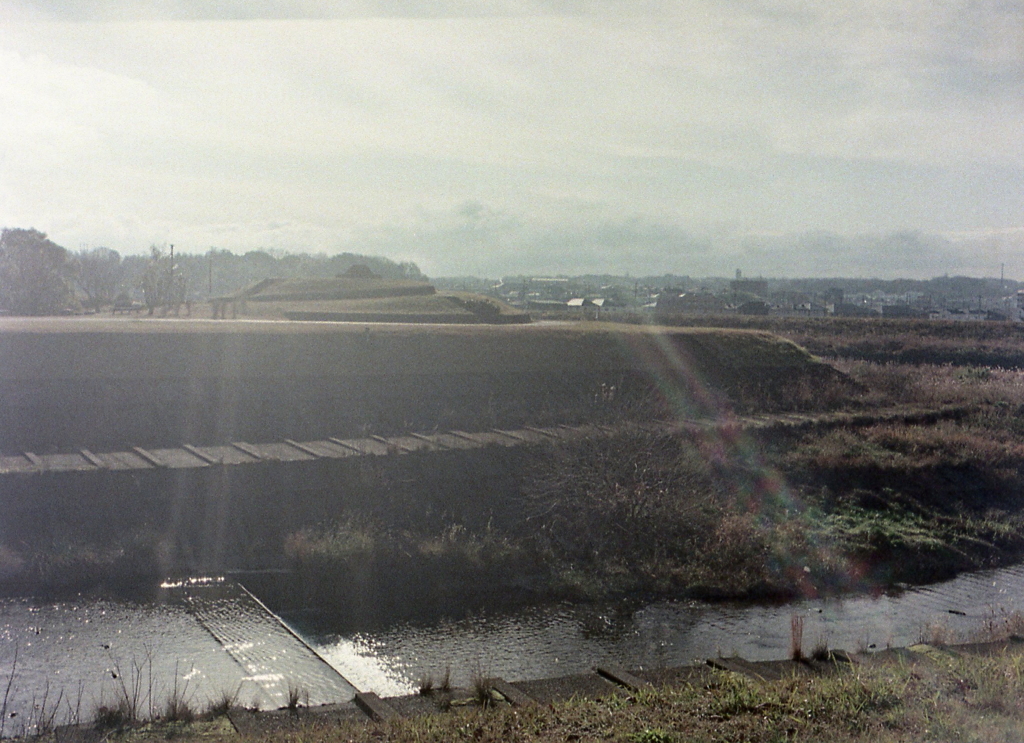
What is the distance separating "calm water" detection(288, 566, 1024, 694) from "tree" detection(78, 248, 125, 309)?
142 feet

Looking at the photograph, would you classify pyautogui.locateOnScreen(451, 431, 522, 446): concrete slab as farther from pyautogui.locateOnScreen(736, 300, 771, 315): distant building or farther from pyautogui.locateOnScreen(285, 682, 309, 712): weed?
pyautogui.locateOnScreen(736, 300, 771, 315): distant building

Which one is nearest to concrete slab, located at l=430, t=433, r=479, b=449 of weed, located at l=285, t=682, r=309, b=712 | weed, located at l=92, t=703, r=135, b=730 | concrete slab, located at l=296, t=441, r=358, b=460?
concrete slab, located at l=296, t=441, r=358, b=460

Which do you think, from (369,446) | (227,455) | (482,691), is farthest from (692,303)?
(482,691)

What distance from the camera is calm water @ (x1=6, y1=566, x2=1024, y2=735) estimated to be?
825 centimetres

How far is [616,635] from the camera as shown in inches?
415

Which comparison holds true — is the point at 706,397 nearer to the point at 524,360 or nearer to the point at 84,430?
the point at 524,360

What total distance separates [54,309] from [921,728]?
36.6 m

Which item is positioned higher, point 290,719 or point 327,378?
point 327,378

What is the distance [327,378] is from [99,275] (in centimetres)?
3667

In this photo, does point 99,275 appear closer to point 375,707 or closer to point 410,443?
point 410,443

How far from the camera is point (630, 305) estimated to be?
192 ft

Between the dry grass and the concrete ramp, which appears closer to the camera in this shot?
the dry grass

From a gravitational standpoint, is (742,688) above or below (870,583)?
above

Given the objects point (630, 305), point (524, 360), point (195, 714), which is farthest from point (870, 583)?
point (630, 305)
